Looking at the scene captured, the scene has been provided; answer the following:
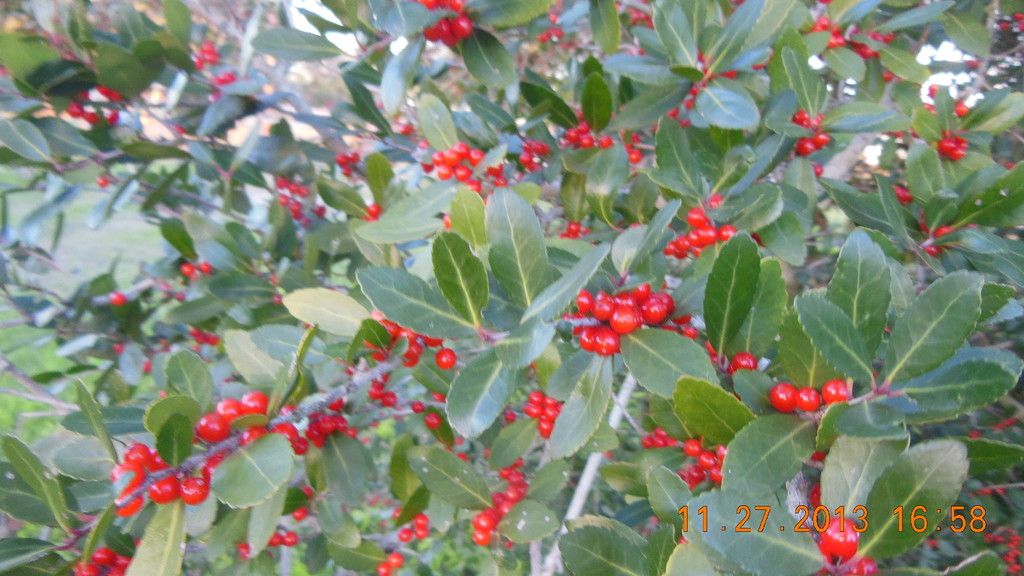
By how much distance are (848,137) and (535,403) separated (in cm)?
120

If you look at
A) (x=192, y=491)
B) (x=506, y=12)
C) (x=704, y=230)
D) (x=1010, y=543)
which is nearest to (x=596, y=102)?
(x=506, y=12)

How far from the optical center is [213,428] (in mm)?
875

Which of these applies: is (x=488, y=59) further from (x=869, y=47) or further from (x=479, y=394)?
(x=869, y=47)

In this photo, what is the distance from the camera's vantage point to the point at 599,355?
2.85 feet

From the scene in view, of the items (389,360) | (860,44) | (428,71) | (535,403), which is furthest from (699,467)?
(428,71)

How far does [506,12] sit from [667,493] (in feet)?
3.18

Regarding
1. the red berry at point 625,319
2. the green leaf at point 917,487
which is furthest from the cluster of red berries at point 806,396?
the red berry at point 625,319

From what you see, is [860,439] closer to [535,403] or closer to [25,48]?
[535,403]

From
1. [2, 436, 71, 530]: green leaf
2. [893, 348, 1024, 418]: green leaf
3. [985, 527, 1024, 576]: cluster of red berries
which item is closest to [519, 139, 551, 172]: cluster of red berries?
[893, 348, 1024, 418]: green leaf

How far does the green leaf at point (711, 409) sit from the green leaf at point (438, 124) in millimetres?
922

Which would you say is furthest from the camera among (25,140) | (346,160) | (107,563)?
(346,160)

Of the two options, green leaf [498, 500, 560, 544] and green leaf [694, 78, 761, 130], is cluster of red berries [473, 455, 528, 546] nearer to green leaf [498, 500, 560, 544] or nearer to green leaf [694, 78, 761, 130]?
green leaf [498, 500, 560, 544]

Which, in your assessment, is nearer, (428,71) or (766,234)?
(766,234)

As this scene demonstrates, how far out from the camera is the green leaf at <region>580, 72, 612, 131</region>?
4.50ft
